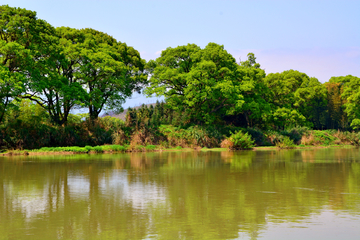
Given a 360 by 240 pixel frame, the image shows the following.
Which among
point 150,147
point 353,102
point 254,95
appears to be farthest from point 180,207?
point 353,102

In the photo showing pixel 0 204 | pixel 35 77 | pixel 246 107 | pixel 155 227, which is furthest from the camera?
pixel 246 107

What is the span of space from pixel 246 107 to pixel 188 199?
1591 inches

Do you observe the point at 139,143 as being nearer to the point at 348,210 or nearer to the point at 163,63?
the point at 163,63

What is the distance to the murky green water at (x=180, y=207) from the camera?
7418 millimetres

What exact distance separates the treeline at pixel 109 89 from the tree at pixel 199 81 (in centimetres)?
13

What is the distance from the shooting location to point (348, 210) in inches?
362

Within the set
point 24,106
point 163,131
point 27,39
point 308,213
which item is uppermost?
point 27,39

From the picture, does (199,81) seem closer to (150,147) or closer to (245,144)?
(245,144)

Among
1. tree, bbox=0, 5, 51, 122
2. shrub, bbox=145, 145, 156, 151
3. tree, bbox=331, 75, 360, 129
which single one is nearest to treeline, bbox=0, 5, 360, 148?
tree, bbox=0, 5, 51, 122

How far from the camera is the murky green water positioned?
292 inches

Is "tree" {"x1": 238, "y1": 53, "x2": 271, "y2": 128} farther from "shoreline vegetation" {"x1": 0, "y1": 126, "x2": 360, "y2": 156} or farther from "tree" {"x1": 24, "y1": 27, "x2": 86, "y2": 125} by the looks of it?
"tree" {"x1": 24, "y1": 27, "x2": 86, "y2": 125}

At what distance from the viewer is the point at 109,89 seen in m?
45.4

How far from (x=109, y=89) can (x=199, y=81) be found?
11.4 m

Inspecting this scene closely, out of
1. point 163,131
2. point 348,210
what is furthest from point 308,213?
point 163,131
